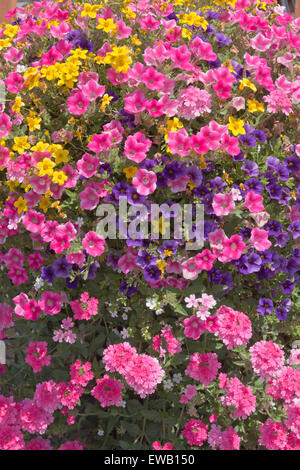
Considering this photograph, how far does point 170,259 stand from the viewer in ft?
7.98

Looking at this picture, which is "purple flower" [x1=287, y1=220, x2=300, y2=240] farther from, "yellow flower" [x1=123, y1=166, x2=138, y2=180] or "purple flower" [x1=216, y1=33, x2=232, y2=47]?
"purple flower" [x1=216, y1=33, x2=232, y2=47]

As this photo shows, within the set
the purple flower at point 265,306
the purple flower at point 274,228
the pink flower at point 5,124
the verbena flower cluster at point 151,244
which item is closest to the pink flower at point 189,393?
the verbena flower cluster at point 151,244

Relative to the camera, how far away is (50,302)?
2.45m

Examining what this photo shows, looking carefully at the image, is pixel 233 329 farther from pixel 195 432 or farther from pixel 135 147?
pixel 135 147

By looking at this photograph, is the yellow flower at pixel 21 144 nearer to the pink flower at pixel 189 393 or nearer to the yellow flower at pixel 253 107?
the yellow flower at pixel 253 107

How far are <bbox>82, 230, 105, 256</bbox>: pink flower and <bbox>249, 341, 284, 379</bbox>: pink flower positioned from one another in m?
0.92

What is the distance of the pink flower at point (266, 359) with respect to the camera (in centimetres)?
228

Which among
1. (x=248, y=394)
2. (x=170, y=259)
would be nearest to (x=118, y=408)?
(x=248, y=394)

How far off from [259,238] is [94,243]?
0.85m

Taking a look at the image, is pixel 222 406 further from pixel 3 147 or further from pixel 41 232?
pixel 3 147

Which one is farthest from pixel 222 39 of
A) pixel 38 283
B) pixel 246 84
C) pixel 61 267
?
pixel 38 283

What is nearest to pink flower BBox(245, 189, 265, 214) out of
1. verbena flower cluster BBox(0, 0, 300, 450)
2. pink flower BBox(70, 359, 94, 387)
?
verbena flower cluster BBox(0, 0, 300, 450)

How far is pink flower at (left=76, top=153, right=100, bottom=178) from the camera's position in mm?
2363

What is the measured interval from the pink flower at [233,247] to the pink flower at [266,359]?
18.9 inches
